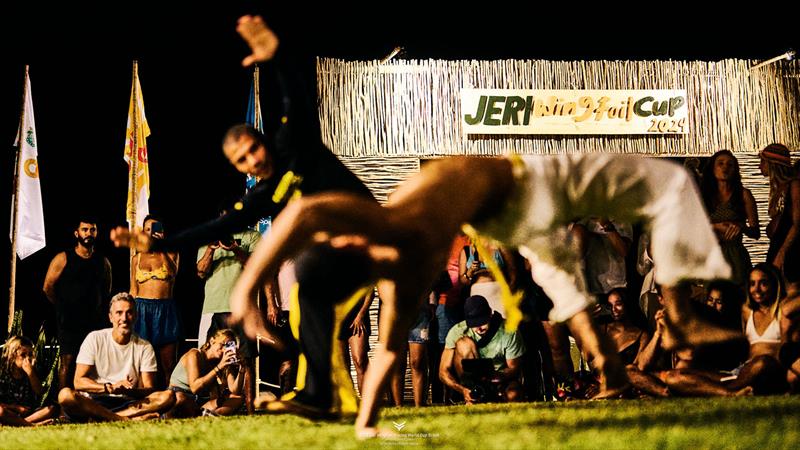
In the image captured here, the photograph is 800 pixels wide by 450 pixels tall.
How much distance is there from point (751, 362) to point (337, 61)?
19.1 ft

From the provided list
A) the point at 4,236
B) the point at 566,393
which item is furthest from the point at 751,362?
the point at 4,236

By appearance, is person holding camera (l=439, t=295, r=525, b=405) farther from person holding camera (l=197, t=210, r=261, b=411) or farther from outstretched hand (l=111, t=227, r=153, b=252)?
outstretched hand (l=111, t=227, r=153, b=252)

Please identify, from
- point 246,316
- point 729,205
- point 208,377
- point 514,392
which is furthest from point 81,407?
point 729,205

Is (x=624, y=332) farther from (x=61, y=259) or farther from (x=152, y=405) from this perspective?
(x=61, y=259)

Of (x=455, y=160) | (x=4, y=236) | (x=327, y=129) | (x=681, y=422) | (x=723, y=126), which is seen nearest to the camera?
(x=455, y=160)

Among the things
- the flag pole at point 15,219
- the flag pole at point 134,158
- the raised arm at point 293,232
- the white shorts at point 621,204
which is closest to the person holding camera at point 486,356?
the white shorts at point 621,204

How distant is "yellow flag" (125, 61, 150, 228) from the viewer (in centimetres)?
1034

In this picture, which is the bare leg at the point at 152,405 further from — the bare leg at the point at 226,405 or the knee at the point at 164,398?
the bare leg at the point at 226,405

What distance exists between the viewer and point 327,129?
34.1ft

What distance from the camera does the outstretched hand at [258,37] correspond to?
4.94 meters

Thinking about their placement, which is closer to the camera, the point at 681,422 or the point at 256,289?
the point at 256,289

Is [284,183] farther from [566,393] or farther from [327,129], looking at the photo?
[327,129]

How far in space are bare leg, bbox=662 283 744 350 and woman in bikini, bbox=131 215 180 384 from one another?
5.30 meters

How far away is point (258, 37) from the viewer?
16.3 feet
